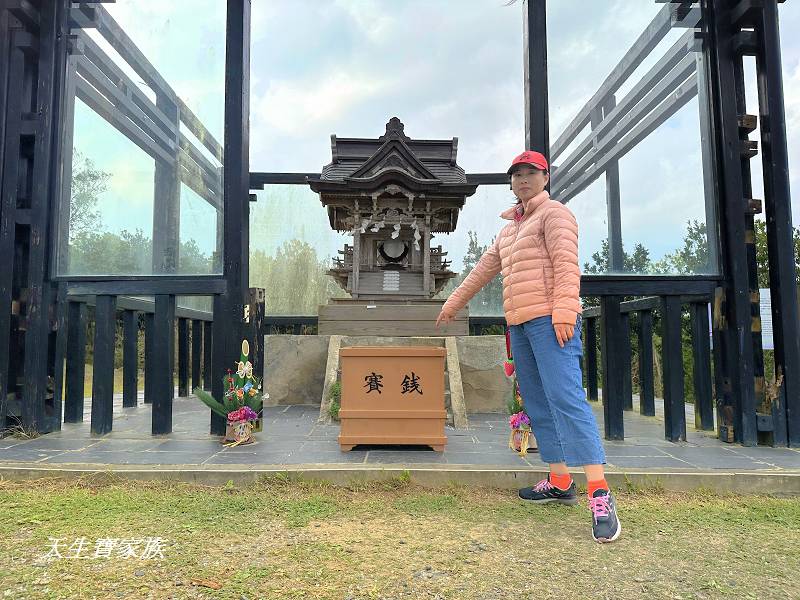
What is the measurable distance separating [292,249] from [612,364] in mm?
7147

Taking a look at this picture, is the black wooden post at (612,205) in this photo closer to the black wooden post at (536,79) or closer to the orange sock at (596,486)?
the black wooden post at (536,79)

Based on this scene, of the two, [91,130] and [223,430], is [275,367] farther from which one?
[91,130]

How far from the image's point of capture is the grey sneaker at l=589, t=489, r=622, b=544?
7.31 feet

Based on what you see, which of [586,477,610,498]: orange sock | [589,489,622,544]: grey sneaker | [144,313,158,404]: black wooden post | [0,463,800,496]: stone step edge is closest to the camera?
[589,489,622,544]: grey sneaker

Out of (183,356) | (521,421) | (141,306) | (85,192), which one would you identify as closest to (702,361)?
(521,421)

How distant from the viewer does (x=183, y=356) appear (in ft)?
23.9

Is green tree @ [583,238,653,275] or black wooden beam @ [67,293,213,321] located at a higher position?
green tree @ [583,238,653,275]

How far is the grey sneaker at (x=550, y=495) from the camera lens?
2.77 meters

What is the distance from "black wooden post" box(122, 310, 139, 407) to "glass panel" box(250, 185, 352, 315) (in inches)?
139

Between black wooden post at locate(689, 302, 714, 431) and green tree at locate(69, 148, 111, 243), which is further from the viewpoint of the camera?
green tree at locate(69, 148, 111, 243)

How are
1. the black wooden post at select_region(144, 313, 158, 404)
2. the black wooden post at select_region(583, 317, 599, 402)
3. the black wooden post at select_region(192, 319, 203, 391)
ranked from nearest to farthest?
the black wooden post at select_region(144, 313, 158, 404)
the black wooden post at select_region(583, 317, 599, 402)
the black wooden post at select_region(192, 319, 203, 391)

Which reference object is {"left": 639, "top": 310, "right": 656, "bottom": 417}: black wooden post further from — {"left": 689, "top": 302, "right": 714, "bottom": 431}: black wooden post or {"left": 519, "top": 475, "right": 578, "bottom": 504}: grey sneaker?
{"left": 519, "top": 475, "right": 578, "bottom": 504}: grey sneaker

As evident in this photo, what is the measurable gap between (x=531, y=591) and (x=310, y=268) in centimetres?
870

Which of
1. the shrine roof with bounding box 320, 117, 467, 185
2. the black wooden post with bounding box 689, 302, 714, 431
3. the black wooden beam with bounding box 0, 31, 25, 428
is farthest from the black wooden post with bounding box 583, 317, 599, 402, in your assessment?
the black wooden beam with bounding box 0, 31, 25, 428
